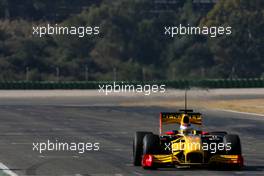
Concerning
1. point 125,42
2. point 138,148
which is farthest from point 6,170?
point 125,42

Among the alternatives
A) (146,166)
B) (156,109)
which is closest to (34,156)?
(146,166)

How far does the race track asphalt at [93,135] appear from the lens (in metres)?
25.0

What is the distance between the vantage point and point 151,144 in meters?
24.7

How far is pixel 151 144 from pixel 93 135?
14999 millimetres

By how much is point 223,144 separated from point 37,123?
971 inches

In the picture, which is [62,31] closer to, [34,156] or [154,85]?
[154,85]

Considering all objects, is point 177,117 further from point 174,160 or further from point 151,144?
point 174,160

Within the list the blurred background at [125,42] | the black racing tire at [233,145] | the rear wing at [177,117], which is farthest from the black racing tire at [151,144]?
the blurred background at [125,42]

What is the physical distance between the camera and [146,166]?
81.0 feet

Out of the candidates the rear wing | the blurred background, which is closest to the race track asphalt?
the rear wing
